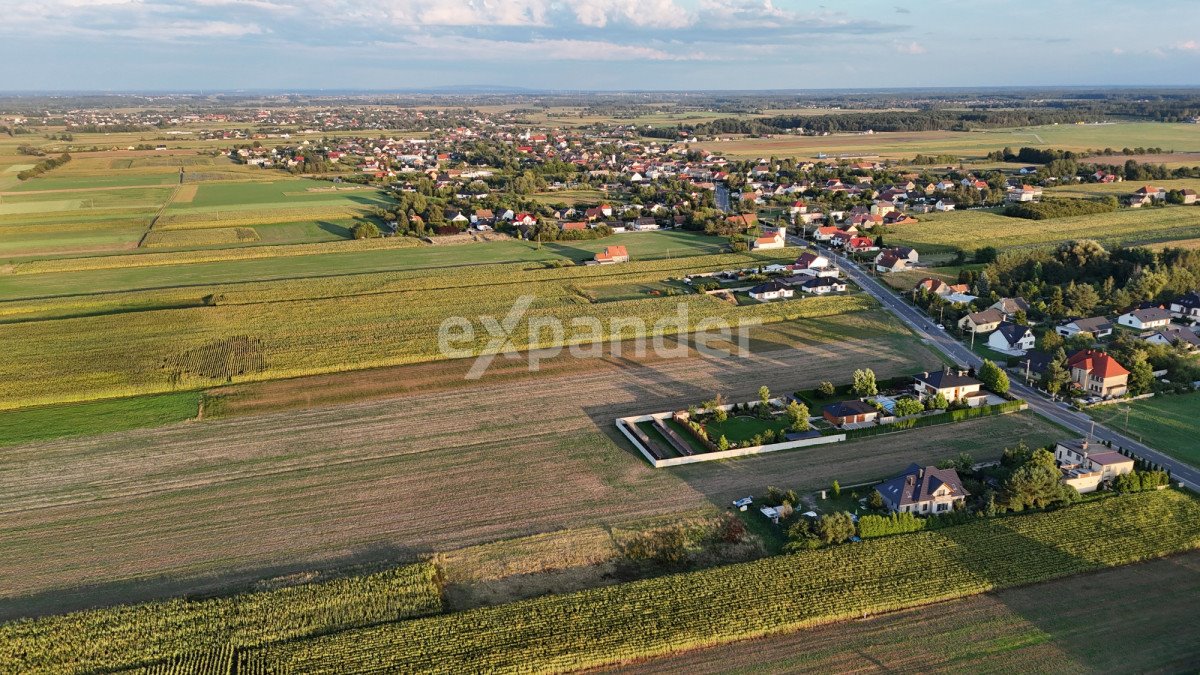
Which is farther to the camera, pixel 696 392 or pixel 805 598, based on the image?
pixel 696 392

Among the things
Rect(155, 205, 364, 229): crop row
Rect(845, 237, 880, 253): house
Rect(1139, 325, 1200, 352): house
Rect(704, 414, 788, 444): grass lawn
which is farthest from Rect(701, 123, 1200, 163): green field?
Rect(704, 414, 788, 444): grass lawn

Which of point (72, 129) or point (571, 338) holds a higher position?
point (72, 129)

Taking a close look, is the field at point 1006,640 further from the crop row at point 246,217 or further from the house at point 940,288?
the crop row at point 246,217

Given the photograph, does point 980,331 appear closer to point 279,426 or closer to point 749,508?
point 749,508

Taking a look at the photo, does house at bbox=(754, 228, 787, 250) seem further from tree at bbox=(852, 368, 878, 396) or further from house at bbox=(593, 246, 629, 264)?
tree at bbox=(852, 368, 878, 396)

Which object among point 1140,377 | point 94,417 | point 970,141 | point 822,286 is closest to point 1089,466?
point 1140,377

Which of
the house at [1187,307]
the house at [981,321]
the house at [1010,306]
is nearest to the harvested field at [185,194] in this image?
the house at [981,321]

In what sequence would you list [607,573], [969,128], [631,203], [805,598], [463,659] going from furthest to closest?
[969,128], [631,203], [607,573], [805,598], [463,659]

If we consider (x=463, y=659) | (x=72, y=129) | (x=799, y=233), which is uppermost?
(x=72, y=129)

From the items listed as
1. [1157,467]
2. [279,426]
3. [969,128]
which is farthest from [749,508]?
[969,128]
